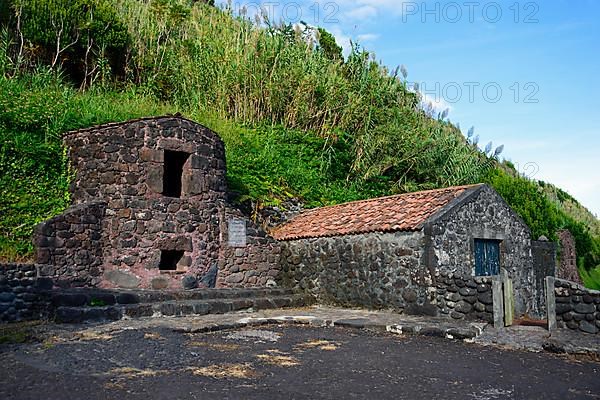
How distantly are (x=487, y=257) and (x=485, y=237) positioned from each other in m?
0.45

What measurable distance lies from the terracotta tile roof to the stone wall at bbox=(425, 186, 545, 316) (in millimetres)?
304

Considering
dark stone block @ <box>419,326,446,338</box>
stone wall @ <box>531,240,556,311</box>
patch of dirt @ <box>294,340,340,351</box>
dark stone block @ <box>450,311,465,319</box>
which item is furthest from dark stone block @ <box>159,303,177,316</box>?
stone wall @ <box>531,240,556,311</box>

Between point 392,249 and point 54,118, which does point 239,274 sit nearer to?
point 392,249

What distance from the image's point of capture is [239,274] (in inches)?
444

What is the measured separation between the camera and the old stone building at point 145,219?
370 inches

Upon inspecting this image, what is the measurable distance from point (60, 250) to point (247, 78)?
9.12 m

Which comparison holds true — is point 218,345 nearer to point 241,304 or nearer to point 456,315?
point 241,304

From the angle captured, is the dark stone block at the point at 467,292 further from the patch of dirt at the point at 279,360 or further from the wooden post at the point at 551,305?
the patch of dirt at the point at 279,360

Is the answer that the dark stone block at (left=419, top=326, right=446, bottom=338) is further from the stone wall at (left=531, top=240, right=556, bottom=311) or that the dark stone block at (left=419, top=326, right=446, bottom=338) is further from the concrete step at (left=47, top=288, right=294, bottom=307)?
the stone wall at (left=531, top=240, right=556, bottom=311)

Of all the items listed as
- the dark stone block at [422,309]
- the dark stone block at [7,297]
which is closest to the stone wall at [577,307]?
the dark stone block at [422,309]

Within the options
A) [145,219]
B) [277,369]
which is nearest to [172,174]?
[145,219]

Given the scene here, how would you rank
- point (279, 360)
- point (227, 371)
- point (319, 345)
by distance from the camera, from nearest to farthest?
1. point (227, 371)
2. point (279, 360)
3. point (319, 345)

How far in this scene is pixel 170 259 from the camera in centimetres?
1066

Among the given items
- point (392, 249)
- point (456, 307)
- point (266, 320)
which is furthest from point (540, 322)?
point (266, 320)
